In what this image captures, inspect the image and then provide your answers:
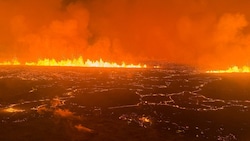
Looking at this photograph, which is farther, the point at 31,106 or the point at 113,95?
the point at 113,95

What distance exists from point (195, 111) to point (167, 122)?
20.2ft

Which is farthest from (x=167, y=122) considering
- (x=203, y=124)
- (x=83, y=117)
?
(x=83, y=117)

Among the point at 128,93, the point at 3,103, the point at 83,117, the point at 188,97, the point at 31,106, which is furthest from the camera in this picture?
the point at 128,93

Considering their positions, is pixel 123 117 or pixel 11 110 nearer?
pixel 123 117

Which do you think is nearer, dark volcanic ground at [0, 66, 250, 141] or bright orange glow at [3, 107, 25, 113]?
dark volcanic ground at [0, 66, 250, 141]

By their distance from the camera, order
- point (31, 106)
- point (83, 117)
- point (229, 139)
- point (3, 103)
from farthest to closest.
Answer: point (3, 103)
point (31, 106)
point (83, 117)
point (229, 139)

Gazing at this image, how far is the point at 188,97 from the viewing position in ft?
144

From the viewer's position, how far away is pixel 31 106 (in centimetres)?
3669

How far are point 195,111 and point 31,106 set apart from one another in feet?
65.7

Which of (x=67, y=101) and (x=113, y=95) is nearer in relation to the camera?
(x=67, y=101)

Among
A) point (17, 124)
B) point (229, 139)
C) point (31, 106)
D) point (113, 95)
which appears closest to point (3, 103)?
point (31, 106)

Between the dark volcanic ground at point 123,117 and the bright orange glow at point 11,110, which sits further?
the bright orange glow at point 11,110

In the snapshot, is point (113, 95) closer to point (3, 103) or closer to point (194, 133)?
point (3, 103)

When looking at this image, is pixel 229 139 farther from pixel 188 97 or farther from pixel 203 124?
pixel 188 97
